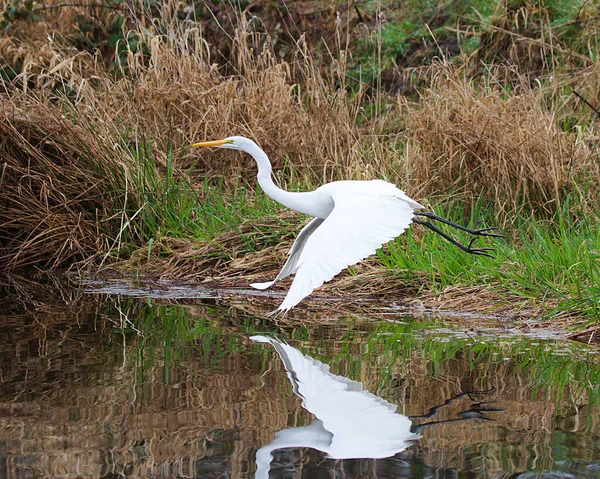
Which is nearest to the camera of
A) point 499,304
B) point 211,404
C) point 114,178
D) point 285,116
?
point 211,404

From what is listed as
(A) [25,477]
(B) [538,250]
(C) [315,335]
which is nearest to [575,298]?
(B) [538,250]

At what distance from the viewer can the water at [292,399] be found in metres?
2.34

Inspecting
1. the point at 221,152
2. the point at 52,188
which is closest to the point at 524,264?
the point at 221,152

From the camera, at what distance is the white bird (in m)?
2.46

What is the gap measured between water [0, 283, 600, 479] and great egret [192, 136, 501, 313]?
1.10 ft

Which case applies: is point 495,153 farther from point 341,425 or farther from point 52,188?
point 341,425

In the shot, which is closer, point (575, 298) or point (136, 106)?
point (575, 298)

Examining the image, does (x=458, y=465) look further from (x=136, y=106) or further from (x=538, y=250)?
(x=136, y=106)

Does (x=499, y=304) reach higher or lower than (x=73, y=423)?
higher

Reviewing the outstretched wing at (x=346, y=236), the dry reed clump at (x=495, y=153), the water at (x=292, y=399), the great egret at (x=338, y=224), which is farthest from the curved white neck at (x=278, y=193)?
the dry reed clump at (x=495, y=153)

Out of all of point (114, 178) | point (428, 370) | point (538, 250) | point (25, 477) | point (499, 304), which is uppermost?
point (114, 178)

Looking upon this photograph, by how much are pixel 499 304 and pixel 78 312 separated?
7.00 feet

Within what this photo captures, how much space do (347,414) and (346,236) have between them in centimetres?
129

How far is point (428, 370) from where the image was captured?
342cm
